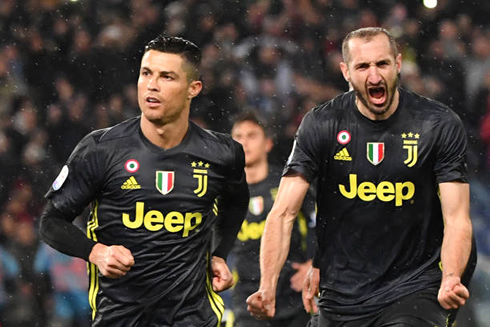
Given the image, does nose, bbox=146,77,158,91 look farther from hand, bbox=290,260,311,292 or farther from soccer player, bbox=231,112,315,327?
hand, bbox=290,260,311,292

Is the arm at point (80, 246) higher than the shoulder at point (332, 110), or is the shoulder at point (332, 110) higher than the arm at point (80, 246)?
the shoulder at point (332, 110)

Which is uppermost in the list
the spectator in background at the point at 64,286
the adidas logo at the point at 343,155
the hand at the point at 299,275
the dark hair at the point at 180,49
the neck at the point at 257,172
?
the dark hair at the point at 180,49

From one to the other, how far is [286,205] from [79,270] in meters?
4.77

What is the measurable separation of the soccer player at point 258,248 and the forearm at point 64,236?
2.67m

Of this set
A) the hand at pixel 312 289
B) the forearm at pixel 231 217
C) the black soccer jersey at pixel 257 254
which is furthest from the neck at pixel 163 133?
the black soccer jersey at pixel 257 254

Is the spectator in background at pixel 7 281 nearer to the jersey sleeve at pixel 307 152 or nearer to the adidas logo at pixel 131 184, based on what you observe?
the adidas logo at pixel 131 184

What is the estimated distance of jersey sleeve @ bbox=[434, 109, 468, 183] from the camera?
4.55m

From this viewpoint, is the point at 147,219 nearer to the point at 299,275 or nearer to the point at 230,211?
the point at 230,211

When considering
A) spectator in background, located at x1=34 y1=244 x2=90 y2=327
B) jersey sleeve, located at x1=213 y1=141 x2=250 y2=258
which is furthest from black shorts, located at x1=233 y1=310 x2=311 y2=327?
spectator in background, located at x1=34 y1=244 x2=90 y2=327

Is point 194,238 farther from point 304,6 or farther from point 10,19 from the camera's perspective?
point 10,19

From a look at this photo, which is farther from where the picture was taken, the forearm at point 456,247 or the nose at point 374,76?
the nose at point 374,76

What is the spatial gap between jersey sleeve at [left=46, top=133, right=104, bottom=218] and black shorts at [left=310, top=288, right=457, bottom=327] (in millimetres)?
1369

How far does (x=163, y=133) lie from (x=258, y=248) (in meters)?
2.51

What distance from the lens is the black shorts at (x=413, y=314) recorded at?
4391mm
